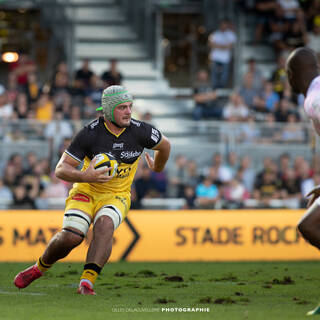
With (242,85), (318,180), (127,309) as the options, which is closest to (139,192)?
(318,180)

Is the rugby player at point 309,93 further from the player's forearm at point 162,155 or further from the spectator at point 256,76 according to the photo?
the spectator at point 256,76

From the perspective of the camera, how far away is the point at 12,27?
925 inches

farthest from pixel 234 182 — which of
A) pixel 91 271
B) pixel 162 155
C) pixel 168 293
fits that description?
pixel 91 271

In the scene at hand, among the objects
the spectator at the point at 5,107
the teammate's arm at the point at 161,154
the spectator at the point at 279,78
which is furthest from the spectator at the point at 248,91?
the teammate's arm at the point at 161,154

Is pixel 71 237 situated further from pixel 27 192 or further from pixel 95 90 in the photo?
pixel 95 90

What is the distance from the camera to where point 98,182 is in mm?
9023

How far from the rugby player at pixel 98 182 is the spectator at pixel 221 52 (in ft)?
41.9

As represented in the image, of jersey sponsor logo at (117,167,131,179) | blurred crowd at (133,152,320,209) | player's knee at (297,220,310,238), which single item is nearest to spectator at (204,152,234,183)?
blurred crowd at (133,152,320,209)

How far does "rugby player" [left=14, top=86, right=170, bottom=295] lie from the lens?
29.7 ft

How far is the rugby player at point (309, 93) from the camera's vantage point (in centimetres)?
752

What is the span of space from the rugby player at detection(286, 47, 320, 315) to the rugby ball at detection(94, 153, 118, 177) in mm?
2157

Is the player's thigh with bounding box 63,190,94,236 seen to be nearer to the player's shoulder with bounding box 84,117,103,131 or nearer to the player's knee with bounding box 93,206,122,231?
the player's knee with bounding box 93,206,122,231

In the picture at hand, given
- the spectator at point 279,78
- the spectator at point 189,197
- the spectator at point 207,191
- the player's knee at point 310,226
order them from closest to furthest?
the player's knee at point 310,226 → the spectator at point 189,197 → the spectator at point 207,191 → the spectator at point 279,78

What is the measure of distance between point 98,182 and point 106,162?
0.78 ft
